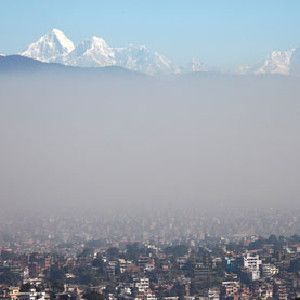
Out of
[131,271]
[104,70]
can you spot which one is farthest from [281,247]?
[104,70]

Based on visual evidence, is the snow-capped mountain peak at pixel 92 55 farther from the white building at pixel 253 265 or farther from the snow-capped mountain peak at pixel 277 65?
the white building at pixel 253 265

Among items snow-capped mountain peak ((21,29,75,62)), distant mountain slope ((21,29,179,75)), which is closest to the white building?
distant mountain slope ((21,29,179,75))

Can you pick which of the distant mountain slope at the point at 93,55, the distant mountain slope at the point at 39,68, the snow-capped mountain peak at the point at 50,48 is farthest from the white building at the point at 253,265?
the snow-capped mountain peak at the point at 50,48

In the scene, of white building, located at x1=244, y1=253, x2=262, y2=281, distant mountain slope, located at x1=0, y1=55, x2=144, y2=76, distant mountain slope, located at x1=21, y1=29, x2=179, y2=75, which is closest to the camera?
white building, located at x1=244, y1=253, x2=262, y2=281

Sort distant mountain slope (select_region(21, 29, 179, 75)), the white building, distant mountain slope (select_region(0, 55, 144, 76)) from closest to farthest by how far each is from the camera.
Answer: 1. the white building
2. distant mountain slope (select_region(0, 55, 144, 76))
3. distant mountain slope (select_region(21, 29, 179, 75))

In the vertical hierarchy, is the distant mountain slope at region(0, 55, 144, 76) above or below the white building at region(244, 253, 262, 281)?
above

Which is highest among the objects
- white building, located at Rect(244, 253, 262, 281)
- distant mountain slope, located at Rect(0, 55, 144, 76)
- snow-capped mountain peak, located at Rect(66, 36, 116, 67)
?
snow-capped mountain peak, located at Rect(66, 36, 116, 67)

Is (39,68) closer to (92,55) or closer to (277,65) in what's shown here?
(277,65)

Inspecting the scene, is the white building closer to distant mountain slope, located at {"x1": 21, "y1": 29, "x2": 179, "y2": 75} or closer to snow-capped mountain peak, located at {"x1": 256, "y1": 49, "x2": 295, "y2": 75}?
snow-capped mountain peak, located at {"x1": 256, "y1": 49, "x2": 295, "y2": 75}

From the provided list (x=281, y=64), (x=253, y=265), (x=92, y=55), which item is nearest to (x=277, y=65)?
(x=281, y=64)
